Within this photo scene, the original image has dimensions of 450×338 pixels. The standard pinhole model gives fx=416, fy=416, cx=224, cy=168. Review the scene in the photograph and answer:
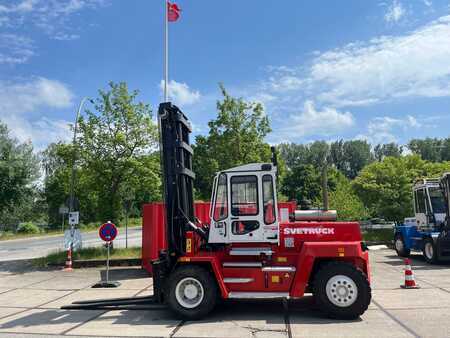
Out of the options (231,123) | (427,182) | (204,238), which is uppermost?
(231,123)

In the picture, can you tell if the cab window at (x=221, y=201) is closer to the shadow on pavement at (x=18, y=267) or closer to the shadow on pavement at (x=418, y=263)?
the shadow on pavement at (x=418, y=263)

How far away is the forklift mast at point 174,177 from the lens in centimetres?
889

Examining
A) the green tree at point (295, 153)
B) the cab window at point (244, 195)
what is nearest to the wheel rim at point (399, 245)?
the cab window at point (244, 195)

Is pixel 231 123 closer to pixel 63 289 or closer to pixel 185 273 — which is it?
pixel 63 289

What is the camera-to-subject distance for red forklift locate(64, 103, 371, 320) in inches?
315

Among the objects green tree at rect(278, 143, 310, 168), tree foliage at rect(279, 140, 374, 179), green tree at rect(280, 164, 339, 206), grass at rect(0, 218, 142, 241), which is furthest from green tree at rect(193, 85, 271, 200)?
tree foliage at rect(279, 140, 374, 179)

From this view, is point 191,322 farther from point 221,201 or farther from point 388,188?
point 388,188

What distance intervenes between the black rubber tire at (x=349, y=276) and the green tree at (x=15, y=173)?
34.6 m

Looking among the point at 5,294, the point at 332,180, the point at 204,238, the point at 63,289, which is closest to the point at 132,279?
the point at 63,289

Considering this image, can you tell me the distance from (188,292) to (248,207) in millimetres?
2055

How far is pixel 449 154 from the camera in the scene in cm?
10600

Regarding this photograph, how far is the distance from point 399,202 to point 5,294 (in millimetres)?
22242

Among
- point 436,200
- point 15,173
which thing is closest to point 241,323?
point 436,200

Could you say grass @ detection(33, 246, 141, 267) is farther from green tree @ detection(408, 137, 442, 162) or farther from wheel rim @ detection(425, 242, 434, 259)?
green tree @ detection(408, 137, 442, 162)
